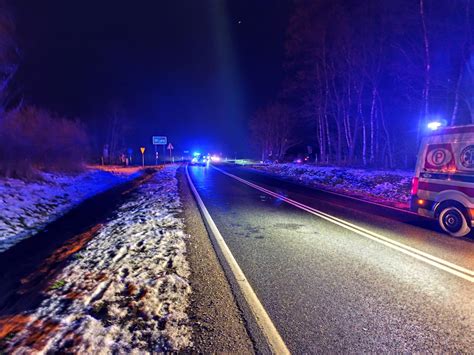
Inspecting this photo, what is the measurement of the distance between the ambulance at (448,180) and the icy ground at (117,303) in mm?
6267

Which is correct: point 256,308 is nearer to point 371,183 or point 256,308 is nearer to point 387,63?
point 371,183

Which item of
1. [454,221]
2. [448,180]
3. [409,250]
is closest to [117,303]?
[409,250]

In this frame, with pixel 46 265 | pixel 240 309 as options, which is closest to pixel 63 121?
pixel 46 265

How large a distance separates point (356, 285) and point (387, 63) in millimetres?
22260

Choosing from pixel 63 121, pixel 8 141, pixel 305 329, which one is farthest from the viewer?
pixel 63 121

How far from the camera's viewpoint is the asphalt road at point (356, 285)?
2.88 meters

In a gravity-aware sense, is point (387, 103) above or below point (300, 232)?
above

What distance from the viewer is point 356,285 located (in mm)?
4004

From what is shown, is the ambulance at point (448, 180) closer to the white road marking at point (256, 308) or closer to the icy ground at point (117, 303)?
the white road marking at point (256, 308)

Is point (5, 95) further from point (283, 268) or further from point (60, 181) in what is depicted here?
point (283, 268)

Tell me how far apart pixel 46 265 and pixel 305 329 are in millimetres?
5338

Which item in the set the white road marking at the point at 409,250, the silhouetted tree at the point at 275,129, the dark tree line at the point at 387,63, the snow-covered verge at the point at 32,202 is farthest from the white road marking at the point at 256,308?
the silhouetted tree at the point at 275,129

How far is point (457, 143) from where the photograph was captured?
6.43 meters

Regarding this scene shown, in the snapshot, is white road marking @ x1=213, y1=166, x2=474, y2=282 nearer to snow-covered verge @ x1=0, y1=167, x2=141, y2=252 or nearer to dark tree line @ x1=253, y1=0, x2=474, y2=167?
snow-covered verge @ x1=0, y1=167, x2=141, y2=252
